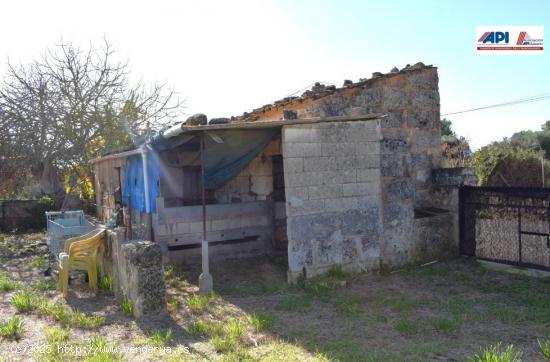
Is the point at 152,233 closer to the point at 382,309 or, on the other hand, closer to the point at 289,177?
the point at 289,177

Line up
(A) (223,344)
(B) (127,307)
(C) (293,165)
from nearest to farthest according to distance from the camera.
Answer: (A) (223,344) < (B) (127,307) < (C) (293,165)

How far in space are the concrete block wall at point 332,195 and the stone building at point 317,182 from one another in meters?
0.02

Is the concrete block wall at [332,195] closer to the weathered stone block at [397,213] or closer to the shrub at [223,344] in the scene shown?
the weathered stone block at [397,213]

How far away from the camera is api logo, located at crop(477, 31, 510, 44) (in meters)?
10.0

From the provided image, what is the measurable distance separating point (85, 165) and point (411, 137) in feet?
39.5

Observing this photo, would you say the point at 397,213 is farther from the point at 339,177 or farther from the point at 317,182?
the point at 317,182

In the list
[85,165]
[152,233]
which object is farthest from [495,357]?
[85,165]

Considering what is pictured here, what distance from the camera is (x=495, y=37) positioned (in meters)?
10.1

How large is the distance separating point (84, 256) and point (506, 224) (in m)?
6.88

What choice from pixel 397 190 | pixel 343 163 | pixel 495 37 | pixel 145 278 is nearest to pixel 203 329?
pixel 145 278

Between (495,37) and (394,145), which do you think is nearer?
(394,145)

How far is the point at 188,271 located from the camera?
8.00 m

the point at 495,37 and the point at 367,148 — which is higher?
the point at 495,37

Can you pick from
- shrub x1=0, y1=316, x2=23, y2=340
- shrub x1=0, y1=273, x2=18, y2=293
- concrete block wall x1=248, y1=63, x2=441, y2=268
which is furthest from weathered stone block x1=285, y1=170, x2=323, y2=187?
shrub x1=0, y1=273, x2=18, y2=293
